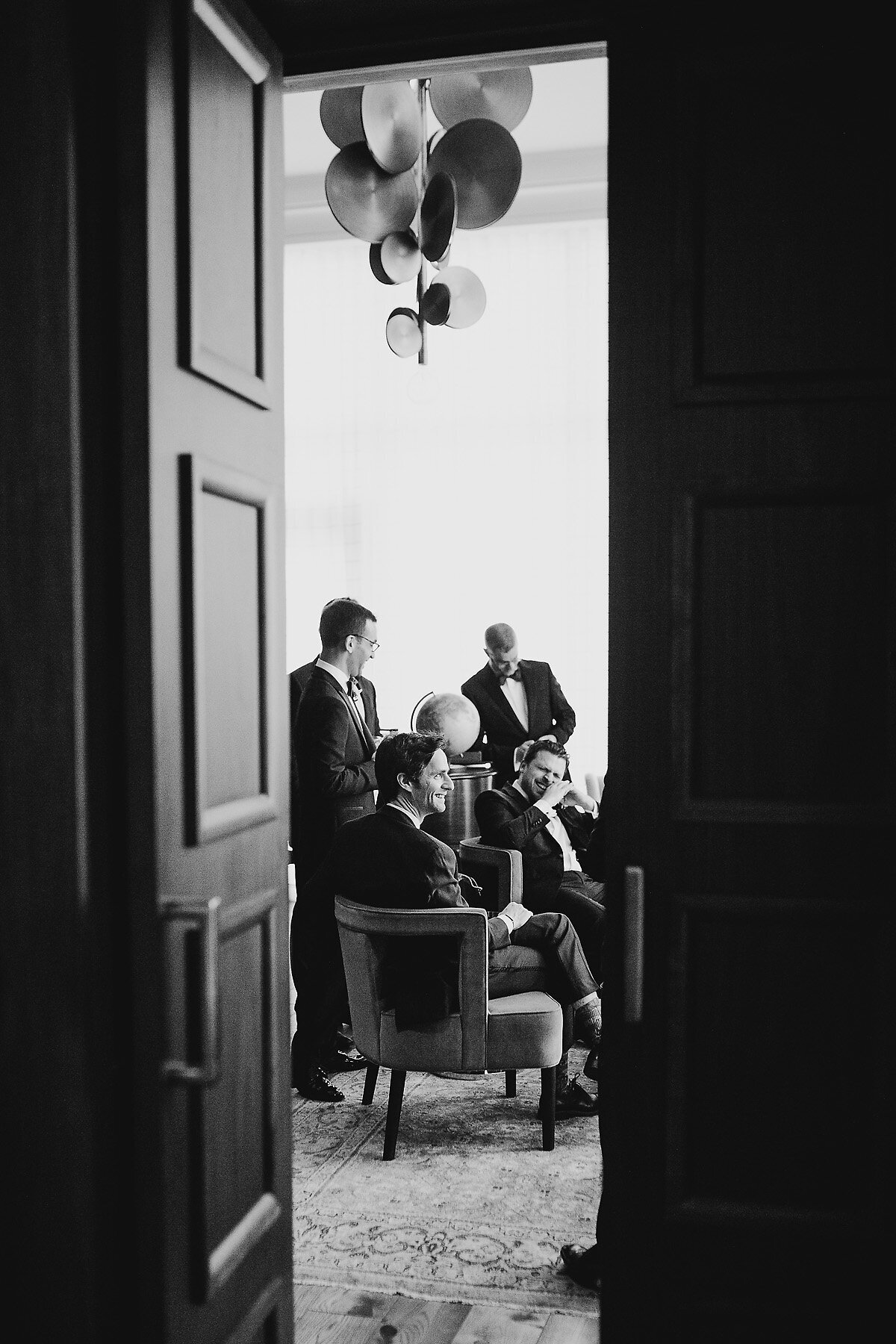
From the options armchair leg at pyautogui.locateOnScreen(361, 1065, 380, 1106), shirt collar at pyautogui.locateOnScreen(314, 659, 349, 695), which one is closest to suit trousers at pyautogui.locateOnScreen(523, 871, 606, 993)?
armchair leg at pyautogui.locateOnScreen(361, 1065, 380, 1106)

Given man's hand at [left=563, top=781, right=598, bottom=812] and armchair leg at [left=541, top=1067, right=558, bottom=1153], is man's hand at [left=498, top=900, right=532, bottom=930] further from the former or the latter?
man's hand at [left=563, top=781, right=598, bottom=812]

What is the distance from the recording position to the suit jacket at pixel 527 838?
430 centimetres

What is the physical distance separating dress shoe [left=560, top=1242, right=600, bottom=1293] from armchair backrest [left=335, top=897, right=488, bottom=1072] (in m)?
0.62

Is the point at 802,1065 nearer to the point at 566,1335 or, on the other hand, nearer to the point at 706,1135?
the point at 706,1135

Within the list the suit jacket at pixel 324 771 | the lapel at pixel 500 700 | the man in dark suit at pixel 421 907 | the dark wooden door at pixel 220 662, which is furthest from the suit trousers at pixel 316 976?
the lapel at pixel 500 700

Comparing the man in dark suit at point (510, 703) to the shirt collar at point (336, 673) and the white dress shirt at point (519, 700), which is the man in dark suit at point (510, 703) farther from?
the shirt collar at point (336, 673)

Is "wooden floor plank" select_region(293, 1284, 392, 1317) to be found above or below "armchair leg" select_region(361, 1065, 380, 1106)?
below

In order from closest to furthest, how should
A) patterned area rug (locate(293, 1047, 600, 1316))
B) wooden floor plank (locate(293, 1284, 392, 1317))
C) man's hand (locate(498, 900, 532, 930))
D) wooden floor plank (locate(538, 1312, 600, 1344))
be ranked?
wooden floor plank (locate(538, 1312, 600, 1344)) < wooden floor plank (locate(293, 1284, 392, 1317)) < patterned area rug (locate(293, 1047, 600, 1316)) < man's hand (locate(498, 900, 532, 930))

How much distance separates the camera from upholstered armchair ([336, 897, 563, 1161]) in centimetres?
329

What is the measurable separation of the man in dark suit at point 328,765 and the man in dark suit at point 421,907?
0.34 ft

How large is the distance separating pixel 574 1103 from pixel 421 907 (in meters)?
0.99

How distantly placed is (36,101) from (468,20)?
778 millimetres

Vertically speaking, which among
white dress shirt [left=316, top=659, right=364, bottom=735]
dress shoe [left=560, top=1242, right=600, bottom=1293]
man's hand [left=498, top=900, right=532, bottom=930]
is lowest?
dress shoe [left=560, top=1242, right=600, bottom=1293]

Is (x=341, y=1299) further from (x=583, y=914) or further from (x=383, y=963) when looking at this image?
(x=583, y=914)
